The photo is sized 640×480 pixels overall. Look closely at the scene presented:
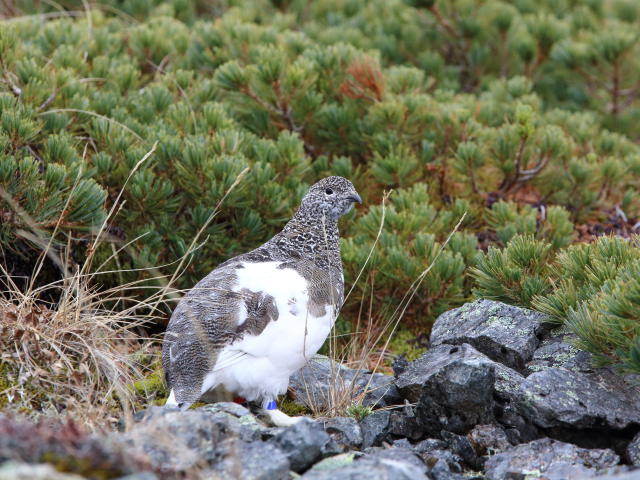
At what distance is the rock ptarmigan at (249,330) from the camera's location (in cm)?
365

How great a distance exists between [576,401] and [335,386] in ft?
3.38

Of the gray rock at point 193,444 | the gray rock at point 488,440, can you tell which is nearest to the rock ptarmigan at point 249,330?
the gray rock at point 193,444

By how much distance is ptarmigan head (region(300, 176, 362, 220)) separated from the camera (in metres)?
4.34

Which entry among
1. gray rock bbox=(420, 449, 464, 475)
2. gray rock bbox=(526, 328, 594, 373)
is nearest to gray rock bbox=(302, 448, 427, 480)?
gray rock bbox=(420, 449, 464, 475)

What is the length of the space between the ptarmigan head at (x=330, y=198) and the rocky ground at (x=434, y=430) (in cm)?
75

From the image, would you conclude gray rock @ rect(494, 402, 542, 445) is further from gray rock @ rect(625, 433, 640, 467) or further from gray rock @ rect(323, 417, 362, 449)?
gray rock @ rect(323, 417, 362, 449)

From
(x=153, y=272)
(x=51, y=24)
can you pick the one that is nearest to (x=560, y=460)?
(x=153, y=272)

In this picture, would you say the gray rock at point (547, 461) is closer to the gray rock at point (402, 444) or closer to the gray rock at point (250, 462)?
the gray rock at point (402, 444)

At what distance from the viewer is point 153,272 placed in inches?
188

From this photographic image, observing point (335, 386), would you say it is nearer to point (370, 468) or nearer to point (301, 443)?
point (301, 443)

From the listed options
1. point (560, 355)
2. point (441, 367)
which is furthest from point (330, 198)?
point (560, 355)

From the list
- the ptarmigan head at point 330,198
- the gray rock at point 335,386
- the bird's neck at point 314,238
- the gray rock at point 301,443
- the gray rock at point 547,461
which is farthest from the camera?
the ptarmigan head at point 330,198

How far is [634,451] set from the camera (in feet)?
11.0

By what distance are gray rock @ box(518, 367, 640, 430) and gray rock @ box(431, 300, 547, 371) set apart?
321 mm
